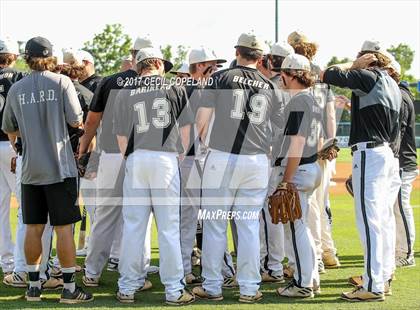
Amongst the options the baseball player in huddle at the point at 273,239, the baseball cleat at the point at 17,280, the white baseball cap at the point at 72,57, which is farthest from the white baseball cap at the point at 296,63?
the baseball cleat at the point at 17,280

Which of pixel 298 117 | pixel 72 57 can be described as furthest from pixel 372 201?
pixel 72 57

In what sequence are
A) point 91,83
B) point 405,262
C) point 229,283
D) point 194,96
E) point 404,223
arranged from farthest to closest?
point 404,223 → point 405,262 → point 91,83 → point 229,283 → point 194,96

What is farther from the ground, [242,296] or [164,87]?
[164,87]

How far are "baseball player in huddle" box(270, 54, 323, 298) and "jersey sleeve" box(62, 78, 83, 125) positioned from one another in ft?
6.55

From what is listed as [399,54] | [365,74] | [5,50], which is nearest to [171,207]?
[365,74]

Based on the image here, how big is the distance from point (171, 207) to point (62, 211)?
1.01 meters

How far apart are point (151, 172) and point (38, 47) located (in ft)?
5.16

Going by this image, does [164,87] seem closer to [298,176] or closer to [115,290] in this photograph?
[298,176]

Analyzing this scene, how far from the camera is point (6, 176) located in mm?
7480

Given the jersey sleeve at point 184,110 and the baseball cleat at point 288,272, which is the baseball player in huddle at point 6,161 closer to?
the jersey sleeve at point 184,110

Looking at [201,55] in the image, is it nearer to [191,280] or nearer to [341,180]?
[191,280]

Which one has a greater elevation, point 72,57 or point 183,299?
point 72,57

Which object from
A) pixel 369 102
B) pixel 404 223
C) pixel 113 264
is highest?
pixel 369 102

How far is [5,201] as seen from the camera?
760 cm
